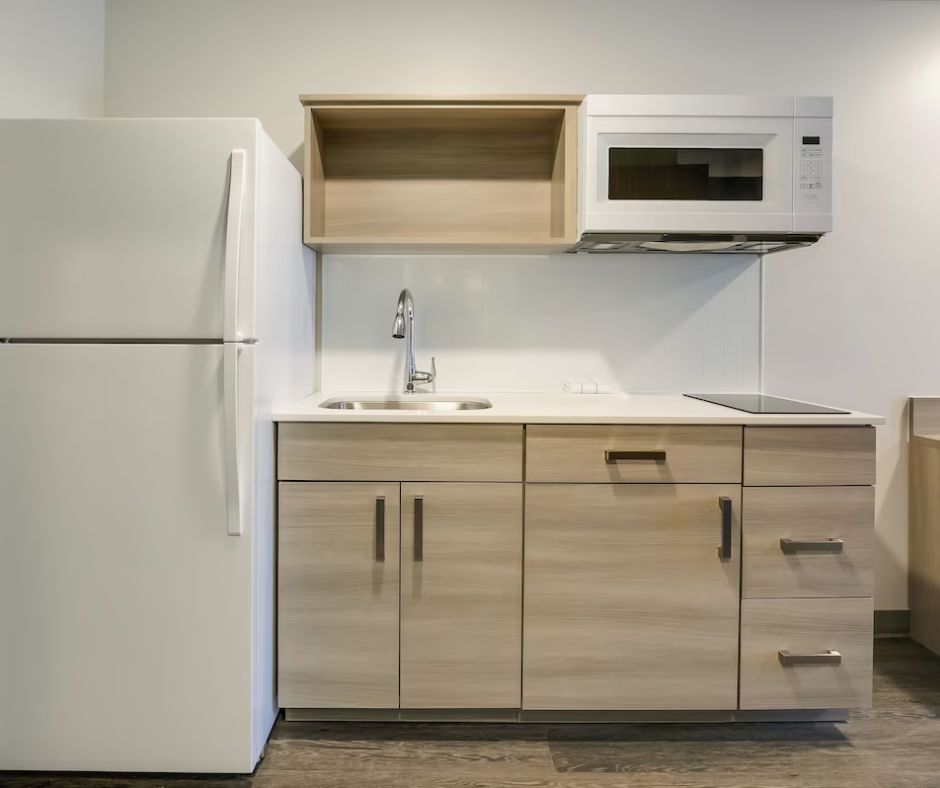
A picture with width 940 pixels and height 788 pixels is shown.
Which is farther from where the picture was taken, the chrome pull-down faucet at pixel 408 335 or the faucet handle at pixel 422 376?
the faucet handle at pixel 422 376

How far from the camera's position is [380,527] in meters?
1.87

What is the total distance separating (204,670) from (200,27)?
6.91ft

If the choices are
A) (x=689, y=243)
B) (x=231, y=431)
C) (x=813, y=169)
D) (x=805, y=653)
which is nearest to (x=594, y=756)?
(x=805, y=653)

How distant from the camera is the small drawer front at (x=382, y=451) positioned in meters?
1.87

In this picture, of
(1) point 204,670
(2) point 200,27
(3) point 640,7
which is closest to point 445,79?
(3) point 640,7

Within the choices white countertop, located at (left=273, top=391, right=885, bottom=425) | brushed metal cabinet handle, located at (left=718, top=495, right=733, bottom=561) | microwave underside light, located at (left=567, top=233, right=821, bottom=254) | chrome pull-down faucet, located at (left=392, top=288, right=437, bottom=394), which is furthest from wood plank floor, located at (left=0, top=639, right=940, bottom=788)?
microwave underside light, located at (left=567, top=233, right=821, bottom=254)

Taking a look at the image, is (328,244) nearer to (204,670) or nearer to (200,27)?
(200,27)

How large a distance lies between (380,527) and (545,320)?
3.28 feet

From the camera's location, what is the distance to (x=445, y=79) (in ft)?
8.08

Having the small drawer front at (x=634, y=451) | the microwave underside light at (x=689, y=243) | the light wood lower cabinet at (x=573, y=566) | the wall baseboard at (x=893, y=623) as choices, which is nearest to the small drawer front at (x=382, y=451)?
the light wood lower cabinet at (x=573, y=566)

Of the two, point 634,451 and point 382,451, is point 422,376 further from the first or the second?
point 634,451

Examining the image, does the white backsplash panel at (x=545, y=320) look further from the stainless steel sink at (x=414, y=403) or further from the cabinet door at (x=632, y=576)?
the cabinet door at (x=632, y=576)

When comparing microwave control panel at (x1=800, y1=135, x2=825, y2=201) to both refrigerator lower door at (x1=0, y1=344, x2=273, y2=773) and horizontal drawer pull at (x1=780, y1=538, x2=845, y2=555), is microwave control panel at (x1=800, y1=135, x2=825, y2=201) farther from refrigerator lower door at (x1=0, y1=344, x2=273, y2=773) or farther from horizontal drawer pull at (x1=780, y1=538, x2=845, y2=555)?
refrigerator lower door at (x1=0, y1=344, x2=273, y2=773)

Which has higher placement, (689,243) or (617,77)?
(617,77)
